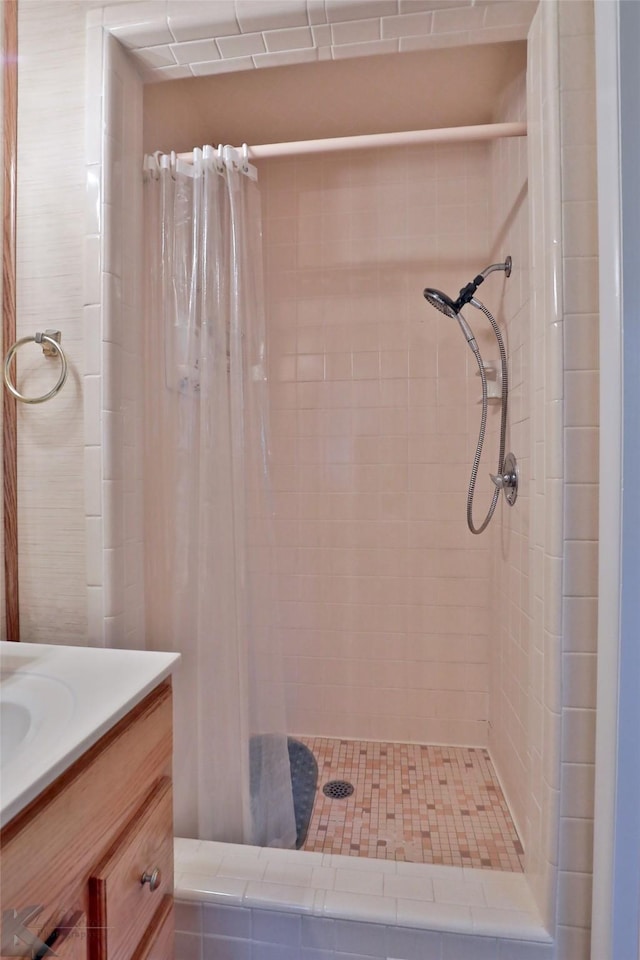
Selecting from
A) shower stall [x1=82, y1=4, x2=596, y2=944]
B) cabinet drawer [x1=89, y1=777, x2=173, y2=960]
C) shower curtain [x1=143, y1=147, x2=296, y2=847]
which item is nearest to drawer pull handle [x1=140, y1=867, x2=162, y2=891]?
cabinet drawer [x1=89, y1=777, x2=173, y2=960]

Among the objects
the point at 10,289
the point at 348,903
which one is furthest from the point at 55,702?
the point at 10,289

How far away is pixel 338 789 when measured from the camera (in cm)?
152

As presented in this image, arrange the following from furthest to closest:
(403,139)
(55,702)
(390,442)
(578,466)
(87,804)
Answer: (390,442)
(403,139)
(578,466)
(55,702)
(87,804)

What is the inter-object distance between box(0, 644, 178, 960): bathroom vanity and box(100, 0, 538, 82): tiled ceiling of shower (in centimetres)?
130

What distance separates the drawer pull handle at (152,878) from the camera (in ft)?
2.30

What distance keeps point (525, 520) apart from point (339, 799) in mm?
1024

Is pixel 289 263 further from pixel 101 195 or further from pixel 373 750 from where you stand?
pixel 373 750

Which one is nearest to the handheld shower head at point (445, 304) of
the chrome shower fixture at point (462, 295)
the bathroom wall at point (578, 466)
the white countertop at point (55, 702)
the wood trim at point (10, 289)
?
the chrome shower fixture at point (462, 295)

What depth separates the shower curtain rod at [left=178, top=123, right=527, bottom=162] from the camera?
1.14 m

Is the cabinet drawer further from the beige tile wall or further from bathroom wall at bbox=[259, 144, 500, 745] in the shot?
bathroom wall at bbox=[259, 144, 500, 745]

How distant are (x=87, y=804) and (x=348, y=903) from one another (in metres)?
0.65

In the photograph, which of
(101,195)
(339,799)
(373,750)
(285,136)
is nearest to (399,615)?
(373,750)

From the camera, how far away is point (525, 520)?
1297 mm

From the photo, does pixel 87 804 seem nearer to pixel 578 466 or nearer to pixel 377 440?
pixel 578 466
